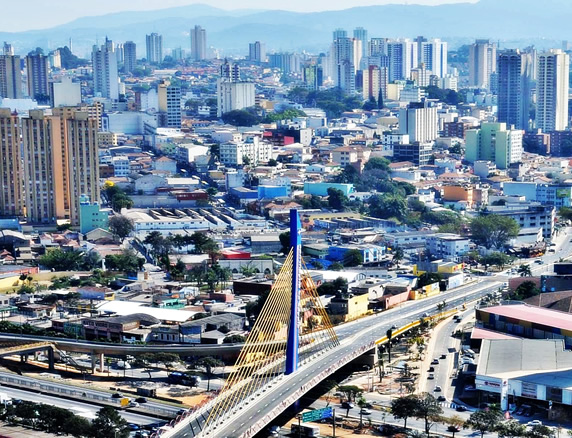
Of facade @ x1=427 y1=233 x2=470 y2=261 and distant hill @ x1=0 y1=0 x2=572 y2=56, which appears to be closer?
facade @ x1=427 y1=233 x2=470 y2=261

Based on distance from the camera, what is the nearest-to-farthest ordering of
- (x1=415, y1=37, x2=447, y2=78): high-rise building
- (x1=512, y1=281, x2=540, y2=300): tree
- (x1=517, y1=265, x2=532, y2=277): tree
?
(x1=512, y1=281, x2=540, y2=300): tree, (x1=517, y1=265, x2=532, y2=277): tree, (x1=415, y1=37, x2=447, y2=78): high-rise building

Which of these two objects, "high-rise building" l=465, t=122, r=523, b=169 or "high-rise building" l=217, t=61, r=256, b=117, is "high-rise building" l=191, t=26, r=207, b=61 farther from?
"high-rise building" l=465, t=122, r=523, b=169

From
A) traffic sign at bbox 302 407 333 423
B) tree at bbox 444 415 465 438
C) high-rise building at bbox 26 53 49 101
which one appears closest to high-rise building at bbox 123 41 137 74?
high-rise building at bbox 26 53 49 101

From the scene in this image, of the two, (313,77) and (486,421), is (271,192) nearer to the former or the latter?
Result: (486,421)

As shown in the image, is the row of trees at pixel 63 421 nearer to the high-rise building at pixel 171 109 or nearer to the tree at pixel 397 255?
the tree at pixel 397 255

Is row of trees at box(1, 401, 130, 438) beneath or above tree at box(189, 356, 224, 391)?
above

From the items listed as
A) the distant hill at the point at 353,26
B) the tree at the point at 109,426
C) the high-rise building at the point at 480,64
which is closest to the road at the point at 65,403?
the tree at the point at 109,426
